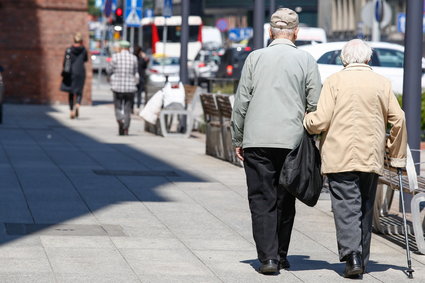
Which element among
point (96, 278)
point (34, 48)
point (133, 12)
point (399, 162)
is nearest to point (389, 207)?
point (399, 162)

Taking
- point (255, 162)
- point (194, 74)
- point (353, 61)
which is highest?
point (353, 61)

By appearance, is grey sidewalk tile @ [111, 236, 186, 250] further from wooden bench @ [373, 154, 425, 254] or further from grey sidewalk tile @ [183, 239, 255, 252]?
wooden bench @ [373, 154, 425, 254]

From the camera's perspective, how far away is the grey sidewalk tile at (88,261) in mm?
7969

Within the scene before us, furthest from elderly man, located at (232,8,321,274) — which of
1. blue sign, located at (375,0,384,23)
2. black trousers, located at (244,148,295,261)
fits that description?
blue sign, located at (375,0,384,23)

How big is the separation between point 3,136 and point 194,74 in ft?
106

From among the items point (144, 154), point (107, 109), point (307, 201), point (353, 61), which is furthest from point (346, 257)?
point (107, 109)

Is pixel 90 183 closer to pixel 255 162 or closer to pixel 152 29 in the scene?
pixel 255 162

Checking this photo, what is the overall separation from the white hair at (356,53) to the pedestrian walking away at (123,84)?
516 inches

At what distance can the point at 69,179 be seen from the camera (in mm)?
13547

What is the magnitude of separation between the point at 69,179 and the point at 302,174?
6.00 meters

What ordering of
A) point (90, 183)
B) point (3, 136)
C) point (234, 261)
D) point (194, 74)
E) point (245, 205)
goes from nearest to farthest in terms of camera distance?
point (234, 261) < point (245, 205) < point (90, 183) < point (3, 136) < point (194, 74)

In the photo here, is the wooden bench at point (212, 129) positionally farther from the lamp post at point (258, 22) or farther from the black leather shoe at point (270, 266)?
the black leather shoe at point (270, 266)

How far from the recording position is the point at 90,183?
1320cm

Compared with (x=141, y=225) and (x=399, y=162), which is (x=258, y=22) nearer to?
(x=141, y=225)
